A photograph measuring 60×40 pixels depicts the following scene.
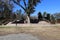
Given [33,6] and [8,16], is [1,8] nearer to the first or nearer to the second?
[8,16]

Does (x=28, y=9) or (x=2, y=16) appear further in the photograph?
(x=2, y=16)

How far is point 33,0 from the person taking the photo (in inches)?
2537

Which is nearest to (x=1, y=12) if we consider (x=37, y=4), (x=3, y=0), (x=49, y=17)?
(x=3, y=0)

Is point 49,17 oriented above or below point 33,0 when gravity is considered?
below

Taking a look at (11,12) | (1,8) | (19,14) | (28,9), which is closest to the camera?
(28,9)

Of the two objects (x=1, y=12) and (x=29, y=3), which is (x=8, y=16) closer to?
(x=1, y=12)

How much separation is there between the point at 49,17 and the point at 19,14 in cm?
1616

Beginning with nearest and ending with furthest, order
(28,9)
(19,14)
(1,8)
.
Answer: (28,9) → (1,8) → (19,14)

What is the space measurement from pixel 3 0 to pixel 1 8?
1415 cm

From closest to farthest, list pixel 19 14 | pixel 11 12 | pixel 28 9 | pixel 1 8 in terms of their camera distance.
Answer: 1. pixel 28 9
2. pixel 1 8
3. pixel 11 12
4. pixel 19 14

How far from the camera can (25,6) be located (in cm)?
6494

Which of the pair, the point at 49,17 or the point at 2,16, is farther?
the point at 49,17

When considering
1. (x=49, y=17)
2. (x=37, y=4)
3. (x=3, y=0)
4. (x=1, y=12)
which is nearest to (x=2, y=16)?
(x=1, y=12)

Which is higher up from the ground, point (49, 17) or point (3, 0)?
point (3, 0)
